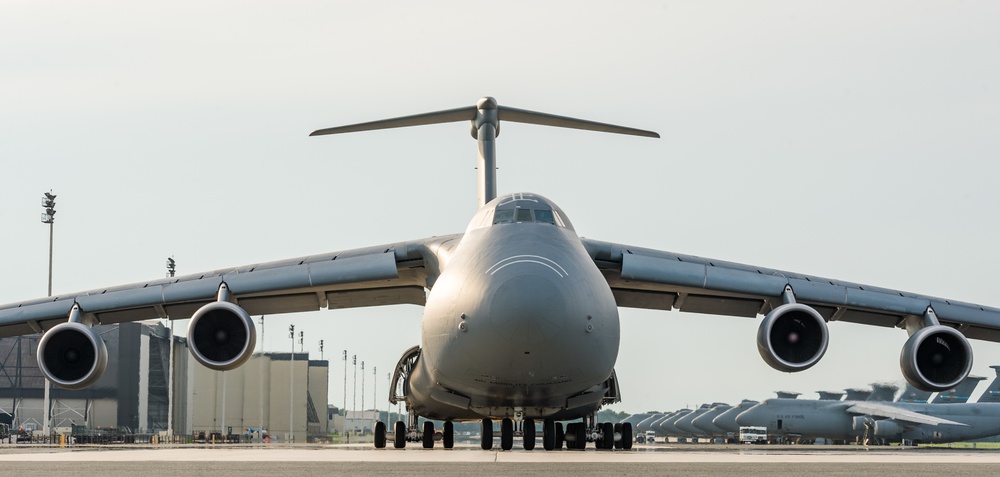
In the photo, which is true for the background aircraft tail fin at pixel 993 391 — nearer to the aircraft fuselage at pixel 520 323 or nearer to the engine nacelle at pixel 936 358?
the engine nacelle at pixel 936 358

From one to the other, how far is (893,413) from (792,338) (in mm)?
32171

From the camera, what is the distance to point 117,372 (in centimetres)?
5106

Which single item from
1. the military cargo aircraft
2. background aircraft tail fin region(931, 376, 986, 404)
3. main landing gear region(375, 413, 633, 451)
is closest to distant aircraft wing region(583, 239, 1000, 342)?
the military cargo aircraft

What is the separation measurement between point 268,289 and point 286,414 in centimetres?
5278

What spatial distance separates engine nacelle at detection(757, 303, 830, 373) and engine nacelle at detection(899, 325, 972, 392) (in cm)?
141

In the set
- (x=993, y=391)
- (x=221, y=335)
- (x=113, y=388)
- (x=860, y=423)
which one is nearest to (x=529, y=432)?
(x=221, y=335)

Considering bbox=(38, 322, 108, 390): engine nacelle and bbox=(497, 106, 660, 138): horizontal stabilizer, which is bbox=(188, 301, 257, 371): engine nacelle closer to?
bbox=(38, 322, 108, 390): engine nacelle

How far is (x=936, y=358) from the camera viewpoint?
17.4 meters

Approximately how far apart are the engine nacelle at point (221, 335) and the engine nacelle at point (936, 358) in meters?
9.32

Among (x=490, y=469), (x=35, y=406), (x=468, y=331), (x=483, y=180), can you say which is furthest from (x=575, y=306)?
(x=35, y=406)

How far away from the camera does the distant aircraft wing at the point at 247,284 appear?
699 inches

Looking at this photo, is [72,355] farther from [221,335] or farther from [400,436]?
[400,436]

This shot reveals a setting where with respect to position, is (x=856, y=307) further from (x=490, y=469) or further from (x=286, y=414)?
(x=286, y=414)

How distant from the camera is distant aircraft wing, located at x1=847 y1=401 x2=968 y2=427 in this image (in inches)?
1794
